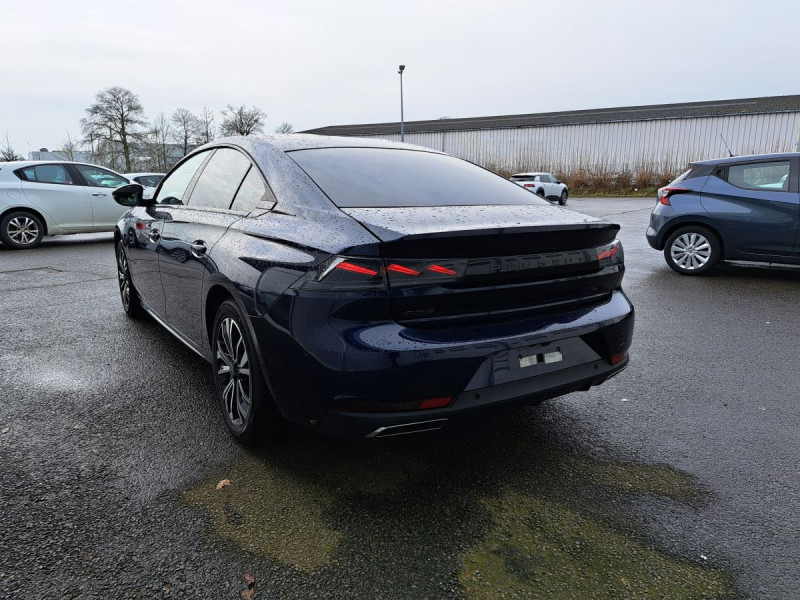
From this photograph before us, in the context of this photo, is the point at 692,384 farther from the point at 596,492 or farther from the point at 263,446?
the point at 263,446

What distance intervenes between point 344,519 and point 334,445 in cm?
64

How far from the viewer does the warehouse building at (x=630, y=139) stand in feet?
135

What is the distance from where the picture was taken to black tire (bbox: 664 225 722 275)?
25.4ft

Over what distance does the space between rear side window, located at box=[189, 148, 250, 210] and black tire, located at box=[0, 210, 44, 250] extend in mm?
8987

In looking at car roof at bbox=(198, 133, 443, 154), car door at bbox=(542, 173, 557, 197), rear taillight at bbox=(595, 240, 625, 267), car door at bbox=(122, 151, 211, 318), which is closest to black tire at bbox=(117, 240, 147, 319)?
car door at bbox=(122, 151, 211, 318)

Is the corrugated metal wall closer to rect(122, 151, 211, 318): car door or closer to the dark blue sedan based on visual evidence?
rect(122, 151, 211, 318): car door

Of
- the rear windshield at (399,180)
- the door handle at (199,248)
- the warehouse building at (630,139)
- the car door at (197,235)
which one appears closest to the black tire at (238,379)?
the car door at (197,235)

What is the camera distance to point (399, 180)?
121 inches

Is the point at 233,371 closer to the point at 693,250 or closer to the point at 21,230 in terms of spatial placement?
the point at 693,250

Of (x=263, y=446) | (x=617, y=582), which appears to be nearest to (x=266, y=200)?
(x=263, y=446)

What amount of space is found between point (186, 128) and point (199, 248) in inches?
2210

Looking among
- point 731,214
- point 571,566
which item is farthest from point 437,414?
point 731,214

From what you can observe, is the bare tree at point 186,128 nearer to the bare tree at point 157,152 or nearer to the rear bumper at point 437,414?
the bare tree at point 157,152

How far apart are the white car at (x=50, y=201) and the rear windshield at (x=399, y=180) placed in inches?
389
